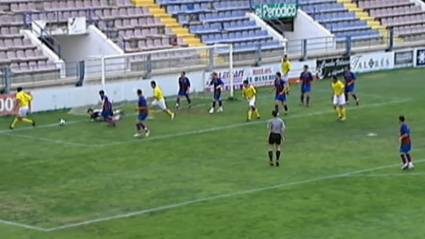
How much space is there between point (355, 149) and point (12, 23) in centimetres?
1989

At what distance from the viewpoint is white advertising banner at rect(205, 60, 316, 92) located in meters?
47.6

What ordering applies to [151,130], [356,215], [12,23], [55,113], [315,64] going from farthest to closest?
[315,64] → [12,23] → [55,113] → [151,130] → [356,215]

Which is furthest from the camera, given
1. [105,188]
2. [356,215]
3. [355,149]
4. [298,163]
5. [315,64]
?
[315,64]

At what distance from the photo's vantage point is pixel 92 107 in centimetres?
4197

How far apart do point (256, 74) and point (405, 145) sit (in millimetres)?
21047

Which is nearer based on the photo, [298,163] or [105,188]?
[105,188]

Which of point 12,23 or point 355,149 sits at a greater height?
point 12,23

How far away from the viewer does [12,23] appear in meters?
46.9

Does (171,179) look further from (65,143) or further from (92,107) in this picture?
(92,107)

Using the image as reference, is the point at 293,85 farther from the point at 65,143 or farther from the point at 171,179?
the point at 171,179

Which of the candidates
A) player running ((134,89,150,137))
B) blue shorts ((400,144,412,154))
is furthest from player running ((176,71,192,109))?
blue shorts ((400,144,412,154))

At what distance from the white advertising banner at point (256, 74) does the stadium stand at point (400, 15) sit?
11.2 metres

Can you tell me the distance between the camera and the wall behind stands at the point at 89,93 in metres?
41.8

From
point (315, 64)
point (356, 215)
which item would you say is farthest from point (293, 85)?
point (356, 215)
